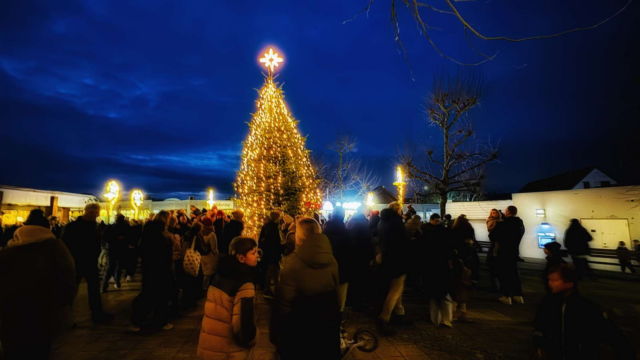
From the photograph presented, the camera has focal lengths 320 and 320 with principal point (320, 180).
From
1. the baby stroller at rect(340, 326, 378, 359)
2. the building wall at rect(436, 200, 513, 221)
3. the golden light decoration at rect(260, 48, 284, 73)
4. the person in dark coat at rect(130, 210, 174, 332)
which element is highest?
the golden light decoration at rect(260, 48, 284, 73)

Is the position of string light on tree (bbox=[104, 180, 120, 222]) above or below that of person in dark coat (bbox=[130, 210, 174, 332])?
above

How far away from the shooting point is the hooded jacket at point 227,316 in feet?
7.90

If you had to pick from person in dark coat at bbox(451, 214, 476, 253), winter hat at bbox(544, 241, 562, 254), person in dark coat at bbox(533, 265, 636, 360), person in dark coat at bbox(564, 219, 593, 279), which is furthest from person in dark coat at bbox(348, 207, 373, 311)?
person in dark coat at bbox(564, 219, 593, 279)

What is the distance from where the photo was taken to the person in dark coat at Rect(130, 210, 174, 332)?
5.21 m

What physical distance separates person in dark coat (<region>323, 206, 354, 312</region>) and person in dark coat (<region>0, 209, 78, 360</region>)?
138 inches

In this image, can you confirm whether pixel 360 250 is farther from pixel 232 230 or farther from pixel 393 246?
pixel 232 230

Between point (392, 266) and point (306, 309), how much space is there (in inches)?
121

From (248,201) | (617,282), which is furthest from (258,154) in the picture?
(617,282)

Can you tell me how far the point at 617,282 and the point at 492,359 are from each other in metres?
9.26

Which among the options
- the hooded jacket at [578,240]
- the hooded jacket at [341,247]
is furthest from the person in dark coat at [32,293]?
the hooded jacket at [578,240]

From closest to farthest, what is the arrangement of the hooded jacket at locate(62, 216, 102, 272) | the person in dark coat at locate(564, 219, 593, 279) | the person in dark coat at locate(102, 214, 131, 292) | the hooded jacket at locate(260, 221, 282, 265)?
the hooded jacket at locate(62, 216, 102, 272), the hooded jacket at locate(260, 221, 282, 265), the person in dark coat at locate(102, 214, 131, 292), the person in dark coat at locate(564, 219, 593, 279)

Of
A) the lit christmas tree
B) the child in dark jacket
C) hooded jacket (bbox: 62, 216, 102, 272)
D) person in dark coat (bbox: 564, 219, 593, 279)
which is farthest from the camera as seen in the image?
the lit christmas tree

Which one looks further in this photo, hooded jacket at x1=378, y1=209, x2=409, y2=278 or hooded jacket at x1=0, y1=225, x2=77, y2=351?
hooded jacket at x1=378, y1=209, x2=409, y2=278

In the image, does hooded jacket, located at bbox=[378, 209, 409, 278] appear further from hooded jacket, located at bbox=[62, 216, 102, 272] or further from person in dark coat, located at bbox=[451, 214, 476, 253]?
hooded jacket, located at bbox=[62, 216, 102, 272]
